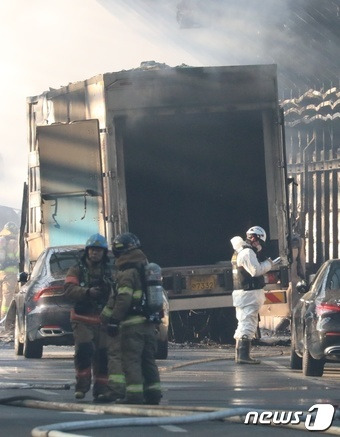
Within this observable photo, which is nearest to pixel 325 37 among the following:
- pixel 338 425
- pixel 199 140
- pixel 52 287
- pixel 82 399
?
pixel 199 140

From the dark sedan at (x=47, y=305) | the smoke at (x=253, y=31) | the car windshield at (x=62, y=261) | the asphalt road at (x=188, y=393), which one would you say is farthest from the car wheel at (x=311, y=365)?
the smoke at (x=253, y=31)

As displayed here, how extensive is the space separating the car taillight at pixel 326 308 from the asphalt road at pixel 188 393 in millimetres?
681

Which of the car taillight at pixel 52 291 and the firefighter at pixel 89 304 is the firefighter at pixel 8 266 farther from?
the firefighter at pixel 89 304

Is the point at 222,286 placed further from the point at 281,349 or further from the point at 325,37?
the point at 325,37

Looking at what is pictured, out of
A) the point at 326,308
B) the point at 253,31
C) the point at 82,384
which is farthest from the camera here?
the point at 253,31

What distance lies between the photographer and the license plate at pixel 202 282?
23.4 m

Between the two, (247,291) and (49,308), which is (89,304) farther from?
(49,308)

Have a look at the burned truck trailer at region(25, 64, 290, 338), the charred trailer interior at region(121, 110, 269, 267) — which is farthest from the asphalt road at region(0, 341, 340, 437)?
the charred trailer interior at region(121, 110, 269, 267)

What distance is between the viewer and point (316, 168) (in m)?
31.1

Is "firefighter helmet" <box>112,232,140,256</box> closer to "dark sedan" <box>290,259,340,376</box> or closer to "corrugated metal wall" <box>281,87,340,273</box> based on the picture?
"dark sedan" <box>290,259,340,376</box>

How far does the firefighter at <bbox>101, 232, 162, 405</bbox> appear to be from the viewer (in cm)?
1303

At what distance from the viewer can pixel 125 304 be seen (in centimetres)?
1312

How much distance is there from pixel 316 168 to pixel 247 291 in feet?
38.5

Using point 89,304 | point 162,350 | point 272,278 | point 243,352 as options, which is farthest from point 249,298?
point 89,304
